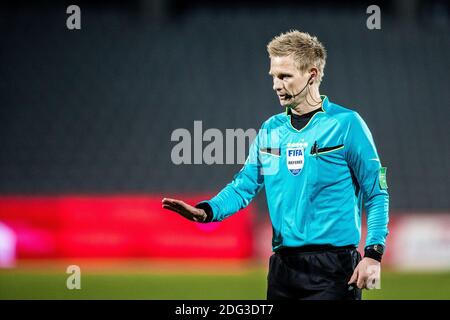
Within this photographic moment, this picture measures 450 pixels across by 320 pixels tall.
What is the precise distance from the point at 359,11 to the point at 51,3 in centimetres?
935

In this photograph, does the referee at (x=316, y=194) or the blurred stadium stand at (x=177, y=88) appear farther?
the blurred stadium stand at (x=177, y=88)

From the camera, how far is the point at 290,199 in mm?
3744

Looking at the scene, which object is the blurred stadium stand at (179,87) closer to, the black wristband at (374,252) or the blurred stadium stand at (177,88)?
the blurred stadium stand at (177,88)

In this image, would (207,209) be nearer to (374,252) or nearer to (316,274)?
(316,274)

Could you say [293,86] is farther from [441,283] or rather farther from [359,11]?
[359,11]

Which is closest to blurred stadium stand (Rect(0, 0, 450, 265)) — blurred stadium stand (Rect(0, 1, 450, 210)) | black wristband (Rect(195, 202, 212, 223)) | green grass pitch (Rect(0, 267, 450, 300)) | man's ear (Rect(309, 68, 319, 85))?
blurred stadium stand (Rect(0, 1, 450, 210))

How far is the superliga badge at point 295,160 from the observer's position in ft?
12.3

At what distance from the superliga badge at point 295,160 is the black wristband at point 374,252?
1.82 feet

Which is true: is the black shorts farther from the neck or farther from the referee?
the neck

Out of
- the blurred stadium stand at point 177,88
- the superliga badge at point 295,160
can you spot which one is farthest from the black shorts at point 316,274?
the blurred stadium stand at point 177,88

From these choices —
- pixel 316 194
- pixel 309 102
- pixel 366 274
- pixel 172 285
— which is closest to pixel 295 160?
pixel 316 194

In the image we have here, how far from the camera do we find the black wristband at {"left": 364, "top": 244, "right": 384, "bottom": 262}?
3.54 m

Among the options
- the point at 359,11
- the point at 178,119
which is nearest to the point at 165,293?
the point at 178,119
